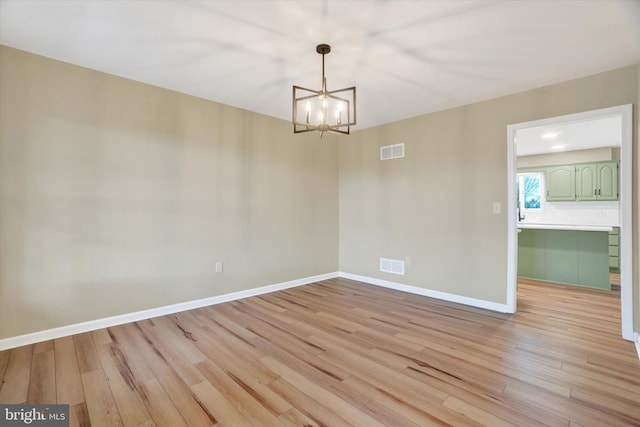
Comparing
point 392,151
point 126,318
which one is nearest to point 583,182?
point 392,151

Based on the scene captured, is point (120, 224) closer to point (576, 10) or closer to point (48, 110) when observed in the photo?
point (48, 110)

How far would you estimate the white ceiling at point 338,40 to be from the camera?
202 centimetres

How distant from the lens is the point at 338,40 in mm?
2391

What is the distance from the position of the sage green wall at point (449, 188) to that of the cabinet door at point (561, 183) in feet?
13.4

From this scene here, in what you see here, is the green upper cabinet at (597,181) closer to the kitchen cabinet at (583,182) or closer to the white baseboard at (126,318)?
the kitchen cabinet at (583,182)

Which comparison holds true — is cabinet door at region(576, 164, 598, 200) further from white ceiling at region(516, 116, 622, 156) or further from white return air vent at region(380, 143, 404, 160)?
white return air vent at region(380, 143, 404, 160)

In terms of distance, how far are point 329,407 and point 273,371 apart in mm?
569

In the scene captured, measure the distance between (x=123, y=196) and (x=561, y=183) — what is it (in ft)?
26.4

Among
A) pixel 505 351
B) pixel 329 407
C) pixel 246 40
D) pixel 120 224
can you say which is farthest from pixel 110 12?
pixel 505 351

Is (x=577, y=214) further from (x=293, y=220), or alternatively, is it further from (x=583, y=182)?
(x=293, y=220)

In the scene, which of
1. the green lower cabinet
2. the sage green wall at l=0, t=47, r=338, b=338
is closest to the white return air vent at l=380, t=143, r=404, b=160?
the sage green wall at l=0, t=47, r=338, b=338

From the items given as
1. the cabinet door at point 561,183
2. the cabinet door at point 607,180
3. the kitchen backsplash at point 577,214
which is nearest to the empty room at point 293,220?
the cabinet door at point 607,180

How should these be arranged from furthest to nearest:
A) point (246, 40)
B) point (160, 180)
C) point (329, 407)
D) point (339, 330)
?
point (160, 180) → point (339, 330) → point (246, 40) → point (329, 407)

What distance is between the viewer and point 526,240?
5.03m
